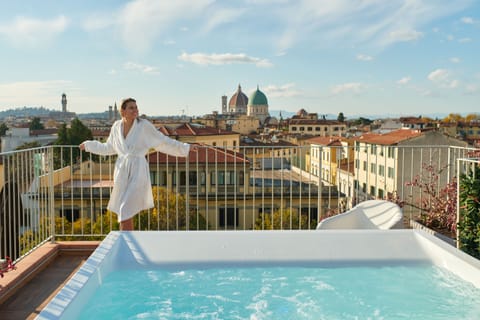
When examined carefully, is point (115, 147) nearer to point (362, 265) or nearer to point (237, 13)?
point (362, 265)

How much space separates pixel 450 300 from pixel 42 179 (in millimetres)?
3402

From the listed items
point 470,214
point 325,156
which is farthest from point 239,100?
point 470,214

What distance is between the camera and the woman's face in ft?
12.1

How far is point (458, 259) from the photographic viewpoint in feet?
9.80

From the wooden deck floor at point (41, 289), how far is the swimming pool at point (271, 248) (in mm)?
427

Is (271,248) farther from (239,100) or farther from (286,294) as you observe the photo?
(239,100)

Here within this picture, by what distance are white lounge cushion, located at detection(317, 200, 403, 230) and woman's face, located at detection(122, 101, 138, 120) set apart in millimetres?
1646

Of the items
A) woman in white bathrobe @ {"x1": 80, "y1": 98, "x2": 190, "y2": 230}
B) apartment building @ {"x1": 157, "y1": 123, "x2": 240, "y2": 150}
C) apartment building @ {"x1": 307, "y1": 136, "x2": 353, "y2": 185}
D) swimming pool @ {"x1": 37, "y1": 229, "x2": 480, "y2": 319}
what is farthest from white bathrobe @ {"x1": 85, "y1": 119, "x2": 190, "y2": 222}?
apartment building @ {"x1": 157, "y1": 123, "x2": 240, "y2": 150}

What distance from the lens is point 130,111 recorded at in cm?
369

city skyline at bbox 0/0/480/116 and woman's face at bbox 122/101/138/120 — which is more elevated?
city skyline at bbox 0/0/480/116

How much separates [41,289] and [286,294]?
153 centimetres

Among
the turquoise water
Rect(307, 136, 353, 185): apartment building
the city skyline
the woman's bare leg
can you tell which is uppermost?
the city skyline

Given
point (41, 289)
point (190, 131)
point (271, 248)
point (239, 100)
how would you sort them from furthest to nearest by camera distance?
point (239, 100), point (190, 131), point (271, 248), point (41, 289)

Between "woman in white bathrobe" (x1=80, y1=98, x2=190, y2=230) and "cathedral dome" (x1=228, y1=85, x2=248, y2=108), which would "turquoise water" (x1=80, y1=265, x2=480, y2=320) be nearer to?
"woman in white bathrobe" (x1=80, y1=98, x2=190, y2=230)
